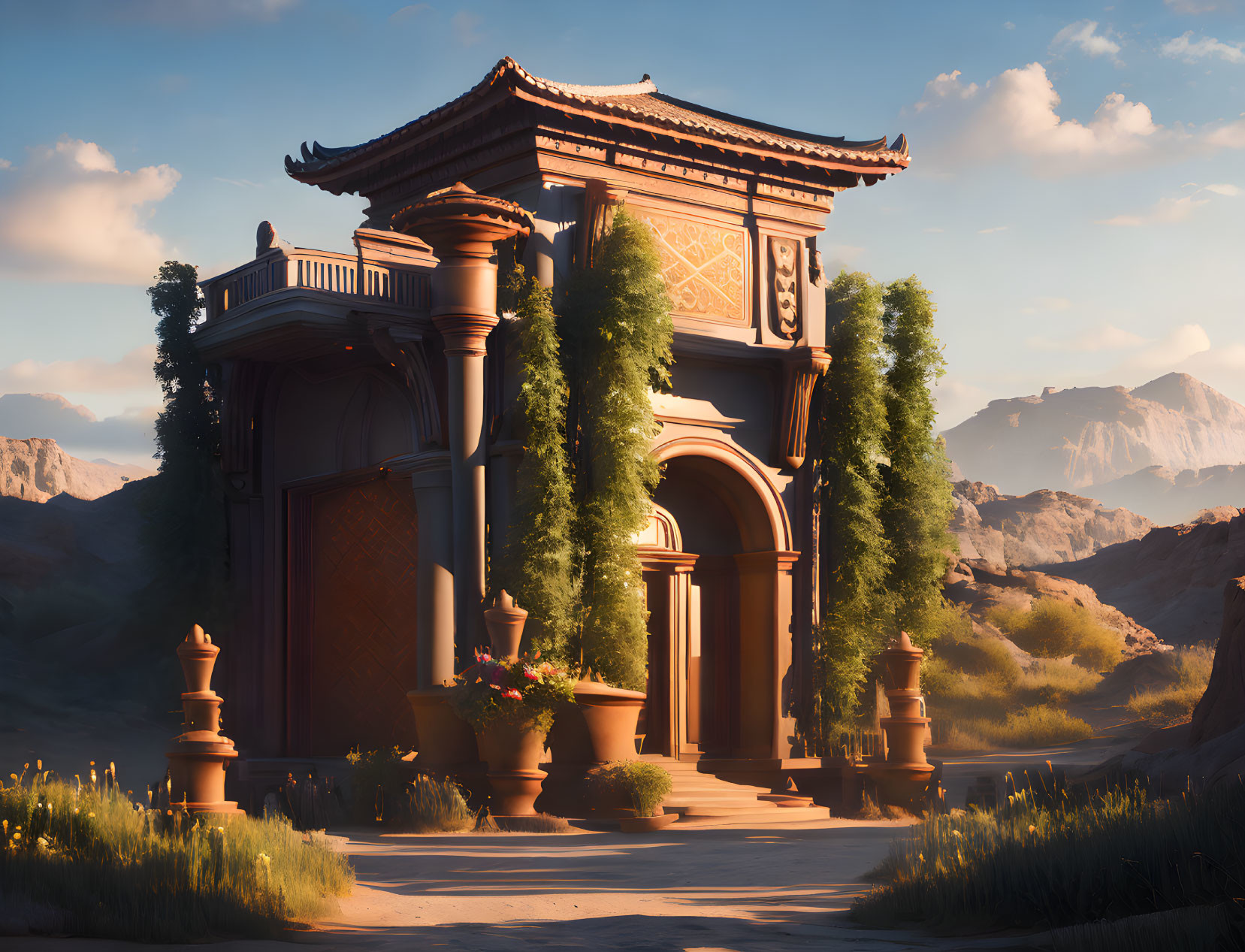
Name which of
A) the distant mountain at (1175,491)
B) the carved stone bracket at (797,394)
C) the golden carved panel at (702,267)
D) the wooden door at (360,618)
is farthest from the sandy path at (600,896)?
the distant mountain at (1175,491)

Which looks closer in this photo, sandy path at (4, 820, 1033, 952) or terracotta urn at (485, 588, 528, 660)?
sandy path at (4, 820, 1033, 952)

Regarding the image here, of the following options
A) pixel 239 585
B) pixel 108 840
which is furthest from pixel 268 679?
pixel 108 840

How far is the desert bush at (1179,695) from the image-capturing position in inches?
1123

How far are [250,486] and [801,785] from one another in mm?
8551

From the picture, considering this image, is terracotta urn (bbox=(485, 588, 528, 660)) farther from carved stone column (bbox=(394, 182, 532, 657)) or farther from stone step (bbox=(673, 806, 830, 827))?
stone step (bbox=(673, 806, 830, 827))

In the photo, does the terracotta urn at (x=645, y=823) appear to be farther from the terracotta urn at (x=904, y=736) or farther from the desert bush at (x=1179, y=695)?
the desert bush at (x=1179, y=695)

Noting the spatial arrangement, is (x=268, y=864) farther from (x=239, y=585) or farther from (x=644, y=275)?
(x=239, y=585)

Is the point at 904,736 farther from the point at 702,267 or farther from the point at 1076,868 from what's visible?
the point at 1076,868

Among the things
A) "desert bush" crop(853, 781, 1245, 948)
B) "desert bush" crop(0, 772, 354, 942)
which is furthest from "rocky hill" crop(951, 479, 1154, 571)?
"desert bush" crop(0, 772, 354, 942)

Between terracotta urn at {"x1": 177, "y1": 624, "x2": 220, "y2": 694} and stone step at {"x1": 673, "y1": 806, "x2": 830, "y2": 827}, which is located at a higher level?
terracotta urn at {"x1": 177, "y1": 624, "x2": 220, "y2": 694}

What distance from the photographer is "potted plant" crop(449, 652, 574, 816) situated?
43.8 ft

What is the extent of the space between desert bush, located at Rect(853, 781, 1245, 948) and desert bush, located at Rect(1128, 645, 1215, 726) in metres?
21.1

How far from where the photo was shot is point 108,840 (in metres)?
7.88

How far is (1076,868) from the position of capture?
23.0 ft
